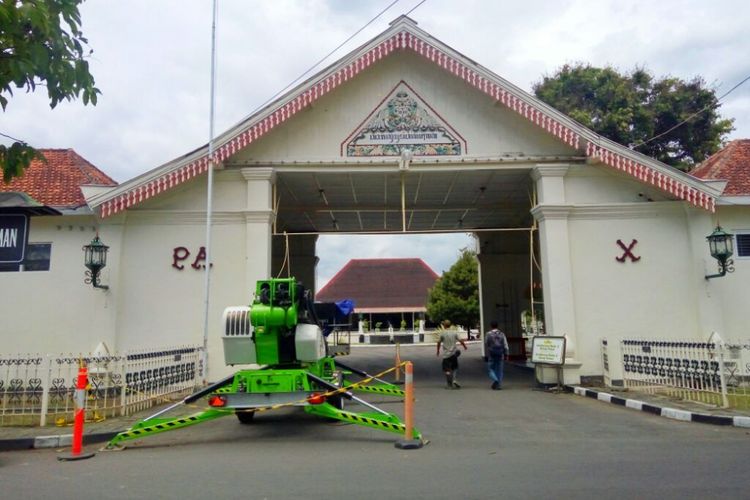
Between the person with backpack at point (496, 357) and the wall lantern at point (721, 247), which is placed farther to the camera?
the person with backpack at point (496, 357)

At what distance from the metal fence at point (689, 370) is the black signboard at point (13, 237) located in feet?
34.0

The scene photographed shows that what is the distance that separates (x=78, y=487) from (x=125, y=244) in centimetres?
885

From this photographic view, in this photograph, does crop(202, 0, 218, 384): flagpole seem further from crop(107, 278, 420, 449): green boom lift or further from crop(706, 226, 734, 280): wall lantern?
crop(706, 226, 734, 280): wall lantern

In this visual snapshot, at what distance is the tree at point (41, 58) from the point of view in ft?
16.5

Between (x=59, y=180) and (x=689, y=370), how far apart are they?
14.9 m

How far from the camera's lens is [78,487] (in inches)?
229

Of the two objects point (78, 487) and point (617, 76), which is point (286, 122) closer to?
point (78, 487)

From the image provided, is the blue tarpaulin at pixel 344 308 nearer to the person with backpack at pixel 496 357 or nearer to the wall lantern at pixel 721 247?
the person with backpack at pixel 496 357

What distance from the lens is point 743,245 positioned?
13922 millimetres

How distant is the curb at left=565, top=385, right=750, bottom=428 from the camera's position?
8602 millimetres

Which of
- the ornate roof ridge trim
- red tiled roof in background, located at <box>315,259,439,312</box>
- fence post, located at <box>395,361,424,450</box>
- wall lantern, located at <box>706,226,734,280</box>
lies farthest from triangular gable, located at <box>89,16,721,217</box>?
red tiled roof in background, located at <box>315,259,439,312</box>

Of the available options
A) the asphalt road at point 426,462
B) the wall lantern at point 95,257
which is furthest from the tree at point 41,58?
the wall lantern at point 95,257

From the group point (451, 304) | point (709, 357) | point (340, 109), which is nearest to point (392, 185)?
point (340, 109)

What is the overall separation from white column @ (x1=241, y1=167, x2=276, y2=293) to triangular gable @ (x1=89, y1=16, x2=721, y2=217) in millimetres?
831
